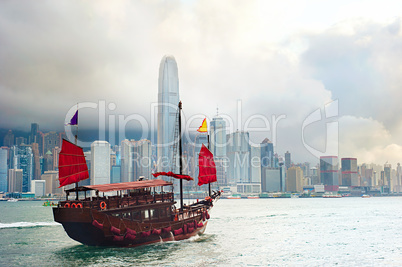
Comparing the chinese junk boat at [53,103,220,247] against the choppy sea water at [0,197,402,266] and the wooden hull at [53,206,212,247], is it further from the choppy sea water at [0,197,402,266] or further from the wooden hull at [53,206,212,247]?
the choppy sea water at [0,197,402,266]

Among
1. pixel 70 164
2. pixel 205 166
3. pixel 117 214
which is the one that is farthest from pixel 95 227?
pixel 205 166

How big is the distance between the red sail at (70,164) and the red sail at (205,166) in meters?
13.5

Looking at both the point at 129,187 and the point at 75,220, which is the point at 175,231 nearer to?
the point at 129,187

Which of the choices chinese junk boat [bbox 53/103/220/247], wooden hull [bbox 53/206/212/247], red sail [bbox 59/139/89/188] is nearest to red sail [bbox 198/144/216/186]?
chinese junk boat [bbox 53/103/220/247]

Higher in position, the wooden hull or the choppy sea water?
the wooden hull

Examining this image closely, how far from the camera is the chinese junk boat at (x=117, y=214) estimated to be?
28328 mm

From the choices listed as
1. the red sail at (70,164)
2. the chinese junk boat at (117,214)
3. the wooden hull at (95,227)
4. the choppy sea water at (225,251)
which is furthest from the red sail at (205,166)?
the red sail at (70,164)

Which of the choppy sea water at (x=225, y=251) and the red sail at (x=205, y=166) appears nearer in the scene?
the choppy sea water at (x=225, y=251)

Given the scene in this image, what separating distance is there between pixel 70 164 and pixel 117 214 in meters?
5.62

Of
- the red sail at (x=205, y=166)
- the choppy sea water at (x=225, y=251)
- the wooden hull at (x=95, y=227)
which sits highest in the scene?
the red sail at (x=205, y=166)

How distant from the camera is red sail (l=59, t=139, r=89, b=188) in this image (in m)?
31.0

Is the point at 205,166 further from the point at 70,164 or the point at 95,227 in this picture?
the point at 95,227

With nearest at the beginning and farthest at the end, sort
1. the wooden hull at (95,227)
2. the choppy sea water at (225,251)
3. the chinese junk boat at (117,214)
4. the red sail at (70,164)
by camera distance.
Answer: the choppy sea water at (225,251) < the wooden hull at (95,227) < the chinese junk boat at (117,214) < the red sail at (70,164)

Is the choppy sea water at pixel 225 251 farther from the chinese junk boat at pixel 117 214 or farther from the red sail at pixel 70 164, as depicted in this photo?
the red sail at pixel 70 164
